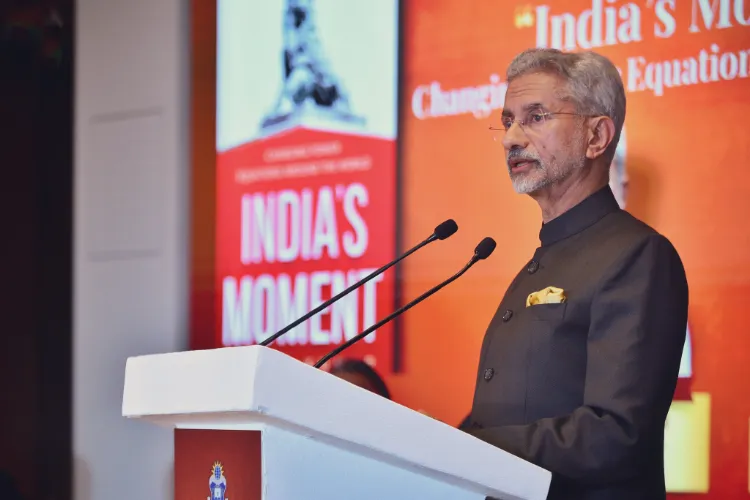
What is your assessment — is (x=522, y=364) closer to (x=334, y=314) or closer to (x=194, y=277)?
(x=334, y=314)

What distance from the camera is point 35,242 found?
16.3 feet

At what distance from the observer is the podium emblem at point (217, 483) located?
144 cm

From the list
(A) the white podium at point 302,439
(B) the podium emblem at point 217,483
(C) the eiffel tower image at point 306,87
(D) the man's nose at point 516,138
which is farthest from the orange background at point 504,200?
(B) the podium emblem at point 217,483

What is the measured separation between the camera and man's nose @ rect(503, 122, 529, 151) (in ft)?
7.01

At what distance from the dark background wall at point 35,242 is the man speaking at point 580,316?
3225mm

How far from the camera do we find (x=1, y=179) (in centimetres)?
493

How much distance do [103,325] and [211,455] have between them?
289 cm

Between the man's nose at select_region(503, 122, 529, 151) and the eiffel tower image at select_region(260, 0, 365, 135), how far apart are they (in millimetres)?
1445

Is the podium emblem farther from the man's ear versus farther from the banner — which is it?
the banner

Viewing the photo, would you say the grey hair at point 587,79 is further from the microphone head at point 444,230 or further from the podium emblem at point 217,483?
the podium emblem at point 217,483

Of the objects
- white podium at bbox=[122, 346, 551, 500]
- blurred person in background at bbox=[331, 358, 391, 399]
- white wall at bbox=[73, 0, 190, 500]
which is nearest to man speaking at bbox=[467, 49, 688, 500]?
white podium at bbox=[122, 346, 551, 500]

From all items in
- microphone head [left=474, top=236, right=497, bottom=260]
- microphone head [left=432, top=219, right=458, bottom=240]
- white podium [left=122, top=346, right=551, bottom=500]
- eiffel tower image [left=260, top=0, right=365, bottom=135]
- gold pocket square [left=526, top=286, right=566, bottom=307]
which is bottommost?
white podium [left=122, top=346, right=551, bottom=500]

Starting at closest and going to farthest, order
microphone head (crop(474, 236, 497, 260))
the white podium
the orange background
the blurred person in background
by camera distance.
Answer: the white podium
microphone head (crop(474, 236, 497, 260))
the orange background
the blurred person in background

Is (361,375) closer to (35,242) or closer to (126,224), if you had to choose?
(126,224)
